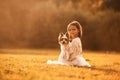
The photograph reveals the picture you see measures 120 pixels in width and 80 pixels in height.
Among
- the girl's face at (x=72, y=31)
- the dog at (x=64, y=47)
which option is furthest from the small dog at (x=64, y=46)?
the girl's face at (x=72, y=31)

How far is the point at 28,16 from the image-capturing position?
14016mm

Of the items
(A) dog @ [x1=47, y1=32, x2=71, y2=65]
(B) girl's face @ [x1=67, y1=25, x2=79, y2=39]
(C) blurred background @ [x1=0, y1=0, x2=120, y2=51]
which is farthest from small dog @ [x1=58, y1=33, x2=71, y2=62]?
(C) blurred background @ [x1=0, y1=0, x2=120, y2=51]

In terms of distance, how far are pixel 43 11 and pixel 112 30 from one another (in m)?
2.98

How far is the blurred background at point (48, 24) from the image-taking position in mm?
13562

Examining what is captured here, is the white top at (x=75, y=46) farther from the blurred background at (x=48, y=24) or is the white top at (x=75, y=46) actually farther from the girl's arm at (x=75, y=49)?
the blurred background at (x=48, y=24)

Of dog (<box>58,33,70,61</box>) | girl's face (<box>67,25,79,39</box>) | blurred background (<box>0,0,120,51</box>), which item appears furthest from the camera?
blurred background (<box>0,0,120,51</box>)

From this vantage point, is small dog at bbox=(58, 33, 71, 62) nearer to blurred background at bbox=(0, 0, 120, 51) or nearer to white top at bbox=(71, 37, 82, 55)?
white top at bbox=(71, 37, 82, 55)

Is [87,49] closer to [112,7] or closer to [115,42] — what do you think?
[115,42]

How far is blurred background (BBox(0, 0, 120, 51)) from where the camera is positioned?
1356 cm

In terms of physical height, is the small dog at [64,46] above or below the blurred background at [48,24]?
below

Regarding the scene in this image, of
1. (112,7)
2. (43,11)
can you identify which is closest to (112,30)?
(112,7)

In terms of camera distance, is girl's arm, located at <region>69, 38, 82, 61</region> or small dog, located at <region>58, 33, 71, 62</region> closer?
small dog, located at <region>58, 33, 71, 62</region>

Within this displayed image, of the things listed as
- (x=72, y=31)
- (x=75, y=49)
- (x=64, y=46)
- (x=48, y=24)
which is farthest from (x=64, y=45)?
(x=48, y=24)

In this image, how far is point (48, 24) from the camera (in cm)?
1381
